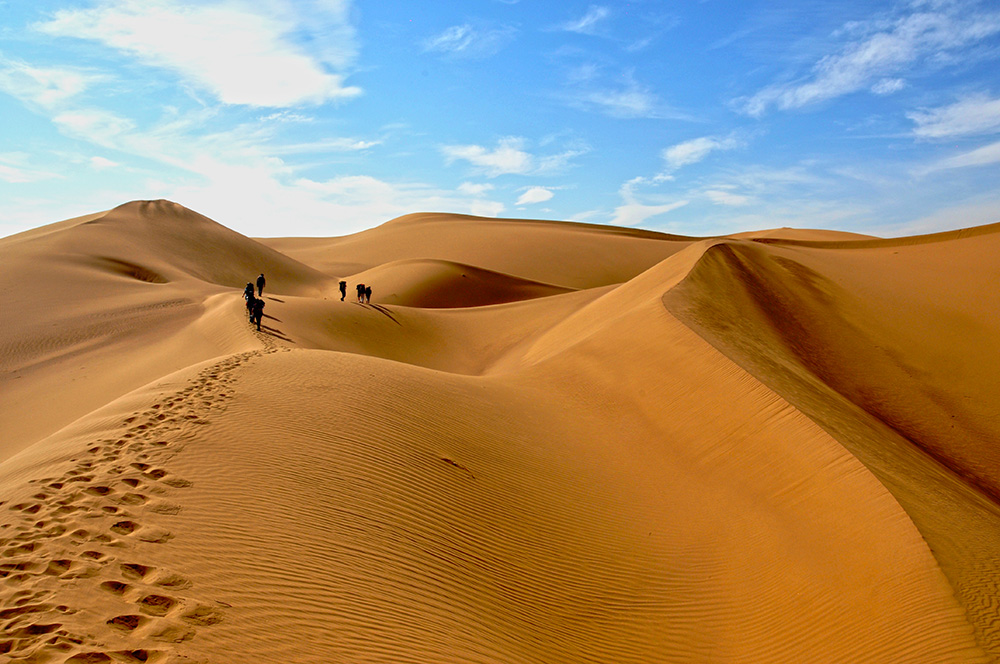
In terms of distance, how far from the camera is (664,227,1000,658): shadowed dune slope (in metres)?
7.52

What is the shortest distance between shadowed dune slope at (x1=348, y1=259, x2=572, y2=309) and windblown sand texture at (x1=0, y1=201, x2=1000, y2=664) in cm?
1920

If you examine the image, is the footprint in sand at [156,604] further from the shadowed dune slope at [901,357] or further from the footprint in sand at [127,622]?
the shadowed dune slope at [901,357]

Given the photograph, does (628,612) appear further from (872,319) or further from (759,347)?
(872,319)

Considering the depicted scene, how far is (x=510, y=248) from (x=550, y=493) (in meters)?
55.7

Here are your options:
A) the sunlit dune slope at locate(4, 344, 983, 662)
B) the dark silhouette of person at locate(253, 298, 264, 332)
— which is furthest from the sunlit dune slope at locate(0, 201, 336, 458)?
the sunlit dune slope at locate(4, 344, 983, 662)

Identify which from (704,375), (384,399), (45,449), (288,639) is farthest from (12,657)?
(704,375)

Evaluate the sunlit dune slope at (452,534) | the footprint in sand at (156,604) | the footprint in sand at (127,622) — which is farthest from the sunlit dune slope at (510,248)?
the footprint in sand at (127,622)

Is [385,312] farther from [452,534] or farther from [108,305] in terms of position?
[452,534]

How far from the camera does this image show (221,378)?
34.9 ft

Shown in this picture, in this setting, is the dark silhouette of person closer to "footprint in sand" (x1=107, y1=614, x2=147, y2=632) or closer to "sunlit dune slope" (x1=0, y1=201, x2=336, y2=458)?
"sunlit dune slope" (x1=0, y1=201, x2=336, y2=458)

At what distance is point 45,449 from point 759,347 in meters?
12.8

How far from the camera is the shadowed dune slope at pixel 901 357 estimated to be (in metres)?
7.52

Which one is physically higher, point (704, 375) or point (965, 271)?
point (965, 271)

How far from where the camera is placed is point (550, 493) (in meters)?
9.07
